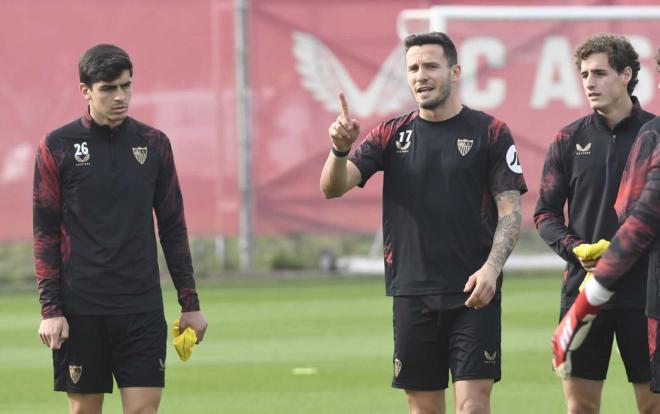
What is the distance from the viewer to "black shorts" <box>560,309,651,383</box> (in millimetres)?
7727

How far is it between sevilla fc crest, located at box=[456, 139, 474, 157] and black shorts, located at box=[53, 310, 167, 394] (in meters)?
1.70

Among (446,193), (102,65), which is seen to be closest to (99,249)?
(102,65)

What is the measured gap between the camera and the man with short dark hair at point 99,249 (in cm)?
736

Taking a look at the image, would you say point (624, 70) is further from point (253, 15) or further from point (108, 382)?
point (253, 15)

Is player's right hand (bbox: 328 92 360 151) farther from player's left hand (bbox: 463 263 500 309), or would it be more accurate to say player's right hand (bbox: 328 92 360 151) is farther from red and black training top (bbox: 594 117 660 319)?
red and black training top (bbox: 594 117 660 319)

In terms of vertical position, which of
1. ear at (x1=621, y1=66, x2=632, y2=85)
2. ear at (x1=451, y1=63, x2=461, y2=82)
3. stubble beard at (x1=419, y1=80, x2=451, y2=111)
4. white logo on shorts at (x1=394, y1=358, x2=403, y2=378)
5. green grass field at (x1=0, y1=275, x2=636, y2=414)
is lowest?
green grass field at (x1=0, y1=275, x2=636, y2=414)

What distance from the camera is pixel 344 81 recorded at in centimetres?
2105

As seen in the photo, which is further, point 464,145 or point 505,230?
point 464,145

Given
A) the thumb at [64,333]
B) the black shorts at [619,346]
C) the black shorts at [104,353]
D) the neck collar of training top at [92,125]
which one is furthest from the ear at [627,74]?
the thumb at [64,333]

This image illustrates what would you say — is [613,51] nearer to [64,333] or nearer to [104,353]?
[104,353]

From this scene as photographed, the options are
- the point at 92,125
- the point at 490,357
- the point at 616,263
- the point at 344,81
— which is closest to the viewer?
the point at 616,263

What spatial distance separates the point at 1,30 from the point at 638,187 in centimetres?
1476

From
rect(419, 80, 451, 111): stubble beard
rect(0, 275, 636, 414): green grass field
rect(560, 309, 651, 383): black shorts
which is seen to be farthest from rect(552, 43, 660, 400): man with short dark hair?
rect(0, 275, 636, 414): green grass field

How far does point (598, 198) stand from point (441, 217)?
2.94ft
